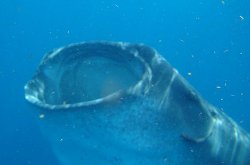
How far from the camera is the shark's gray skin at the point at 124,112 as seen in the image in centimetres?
260

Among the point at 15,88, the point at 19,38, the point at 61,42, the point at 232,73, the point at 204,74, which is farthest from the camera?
the point at 232,73

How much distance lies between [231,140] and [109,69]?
1.25m

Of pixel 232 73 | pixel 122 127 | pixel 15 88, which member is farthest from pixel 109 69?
pixel 232 73

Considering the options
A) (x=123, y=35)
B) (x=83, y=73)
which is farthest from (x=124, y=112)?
(x=123, y=35)

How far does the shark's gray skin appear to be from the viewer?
2604mm

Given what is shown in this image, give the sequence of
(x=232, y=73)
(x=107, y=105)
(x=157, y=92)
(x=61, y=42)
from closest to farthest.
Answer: (x=107, y=105) < (x=157, y=92) < (x=61, y=42) < (x=232, y=73)

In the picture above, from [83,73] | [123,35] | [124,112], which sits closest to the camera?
[124,112]

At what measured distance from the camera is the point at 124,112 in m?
2.60

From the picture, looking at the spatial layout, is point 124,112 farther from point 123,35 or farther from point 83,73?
point 123,35

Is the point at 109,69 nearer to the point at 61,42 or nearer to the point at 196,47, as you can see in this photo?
the point at 61,42

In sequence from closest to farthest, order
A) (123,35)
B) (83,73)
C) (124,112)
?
(124,112), (83,73), (123,35)

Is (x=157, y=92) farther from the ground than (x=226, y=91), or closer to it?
farther from the ground

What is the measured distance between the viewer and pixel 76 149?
283 centimetres

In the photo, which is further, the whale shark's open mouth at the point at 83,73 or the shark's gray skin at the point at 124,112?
the whale shark's open mouth at the point at 83,73
